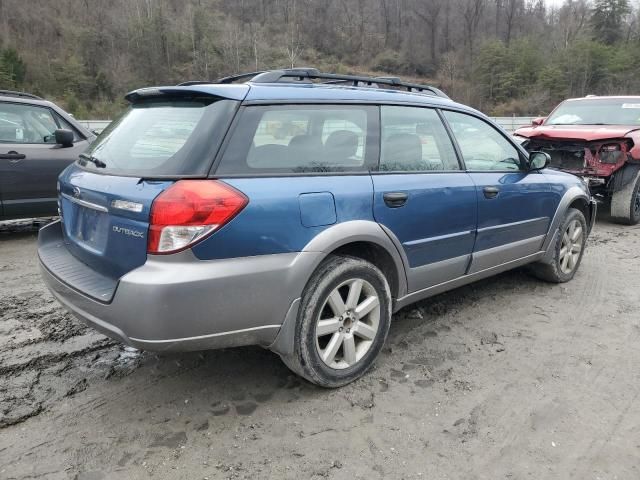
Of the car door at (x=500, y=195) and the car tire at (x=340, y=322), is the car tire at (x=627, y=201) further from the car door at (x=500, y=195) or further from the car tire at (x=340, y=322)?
the car tire at (x=340, y=322)

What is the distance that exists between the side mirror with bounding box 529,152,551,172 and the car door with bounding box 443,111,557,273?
0.18 ft

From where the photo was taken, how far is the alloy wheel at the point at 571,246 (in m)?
4.80

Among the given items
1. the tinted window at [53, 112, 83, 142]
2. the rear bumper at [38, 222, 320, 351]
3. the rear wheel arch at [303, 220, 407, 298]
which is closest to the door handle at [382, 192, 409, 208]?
the rear wheel arch at [303, 220, 407, 298]

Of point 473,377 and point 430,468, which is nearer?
point 430,468

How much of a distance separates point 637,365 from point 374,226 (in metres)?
1.97

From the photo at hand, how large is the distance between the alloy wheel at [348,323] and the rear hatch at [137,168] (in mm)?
1016

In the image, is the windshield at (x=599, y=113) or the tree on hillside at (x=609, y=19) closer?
the windshield at (x=599, y=113)

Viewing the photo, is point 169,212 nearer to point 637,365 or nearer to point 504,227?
point 504,227

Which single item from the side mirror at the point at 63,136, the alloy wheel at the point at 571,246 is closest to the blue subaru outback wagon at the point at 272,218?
the alloy wheel at the point at 571,246

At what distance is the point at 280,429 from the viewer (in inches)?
101

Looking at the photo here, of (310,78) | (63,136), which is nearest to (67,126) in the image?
(63,136)

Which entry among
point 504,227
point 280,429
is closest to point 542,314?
point 504,227

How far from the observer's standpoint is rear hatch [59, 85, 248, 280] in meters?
2.39

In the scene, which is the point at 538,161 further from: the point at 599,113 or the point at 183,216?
the point at 599,113
